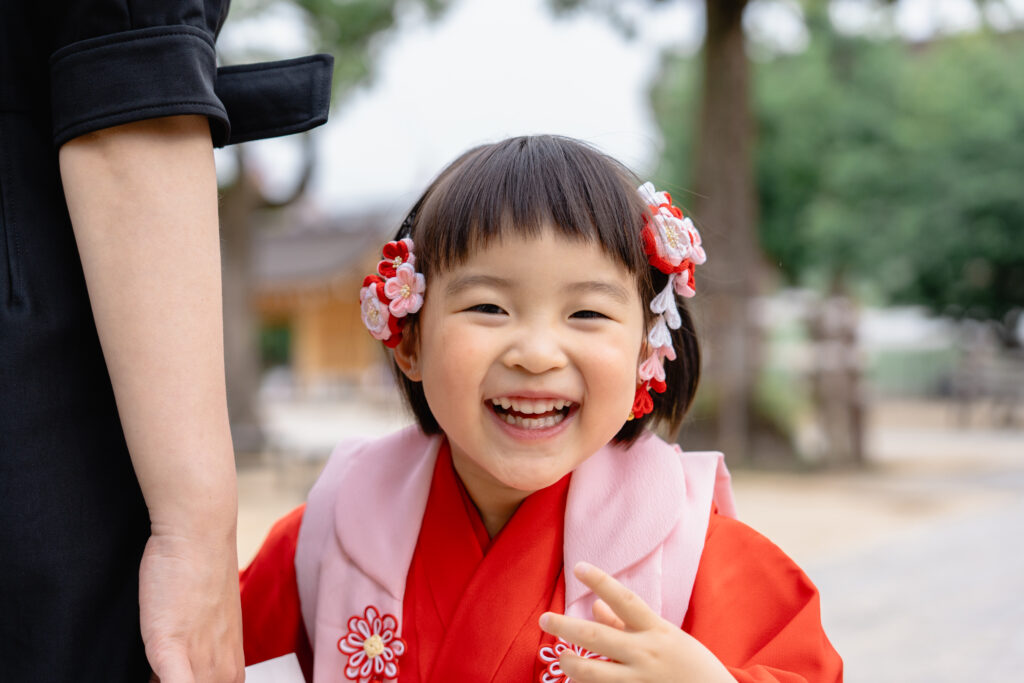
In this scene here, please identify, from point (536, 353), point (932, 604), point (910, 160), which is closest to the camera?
point (536, 353)

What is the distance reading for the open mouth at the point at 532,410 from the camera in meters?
1.29

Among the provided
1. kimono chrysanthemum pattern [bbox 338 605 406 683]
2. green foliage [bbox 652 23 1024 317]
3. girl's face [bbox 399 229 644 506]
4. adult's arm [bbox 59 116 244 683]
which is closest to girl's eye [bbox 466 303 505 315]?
girl's face [bbox 399 229 644 506]

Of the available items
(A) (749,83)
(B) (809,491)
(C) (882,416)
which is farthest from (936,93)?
(B) (809,491)

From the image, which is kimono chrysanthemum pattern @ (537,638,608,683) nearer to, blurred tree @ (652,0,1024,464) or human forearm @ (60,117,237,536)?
human forearm @ (60,117,237,536)

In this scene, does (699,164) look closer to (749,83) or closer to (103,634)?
(749,83)

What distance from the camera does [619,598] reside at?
3.56 feet

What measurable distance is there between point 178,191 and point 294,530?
734mm

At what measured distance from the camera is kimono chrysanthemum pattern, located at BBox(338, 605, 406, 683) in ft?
4.52

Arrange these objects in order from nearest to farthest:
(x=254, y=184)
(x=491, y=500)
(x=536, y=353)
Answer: (x=536, y=353), (x=491, y=500), (x=254, y=184)

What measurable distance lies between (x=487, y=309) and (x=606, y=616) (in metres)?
0.43

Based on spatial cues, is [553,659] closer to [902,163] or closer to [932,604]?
[932,604]

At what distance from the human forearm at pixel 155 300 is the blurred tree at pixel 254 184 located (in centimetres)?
685

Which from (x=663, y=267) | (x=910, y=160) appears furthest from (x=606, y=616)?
(x=910, y=160)

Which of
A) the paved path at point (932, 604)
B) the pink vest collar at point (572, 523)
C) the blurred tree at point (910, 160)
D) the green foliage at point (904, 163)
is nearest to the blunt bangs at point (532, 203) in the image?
the pink vest collar at point (572, 523)
